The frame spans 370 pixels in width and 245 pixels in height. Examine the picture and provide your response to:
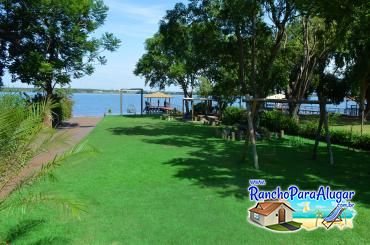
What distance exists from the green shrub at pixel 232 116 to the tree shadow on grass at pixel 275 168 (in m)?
10.3

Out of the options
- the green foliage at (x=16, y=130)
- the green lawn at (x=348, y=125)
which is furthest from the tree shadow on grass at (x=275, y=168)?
the green lawn at (x=348, y=125)

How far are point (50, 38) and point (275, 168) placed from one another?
16734mm

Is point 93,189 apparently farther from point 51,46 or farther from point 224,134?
point 51,46

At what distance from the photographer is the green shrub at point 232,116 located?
26.4 m

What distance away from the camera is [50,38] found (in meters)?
22.9

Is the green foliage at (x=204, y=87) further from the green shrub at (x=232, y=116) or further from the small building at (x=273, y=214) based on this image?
the small building at (x=273, y=214)

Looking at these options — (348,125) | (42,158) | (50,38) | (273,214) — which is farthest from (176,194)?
(348,125)

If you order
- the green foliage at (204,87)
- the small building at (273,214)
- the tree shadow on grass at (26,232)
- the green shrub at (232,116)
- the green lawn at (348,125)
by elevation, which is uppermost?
the green foliage at (204,87)

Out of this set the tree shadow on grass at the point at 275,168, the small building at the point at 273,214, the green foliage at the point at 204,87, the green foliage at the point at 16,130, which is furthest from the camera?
the green foliage at the point at 204,87

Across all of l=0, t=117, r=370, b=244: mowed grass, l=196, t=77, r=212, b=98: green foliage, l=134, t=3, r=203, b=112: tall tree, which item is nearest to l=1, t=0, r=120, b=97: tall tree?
l=134, t=3, r=203, b=112: tall tree

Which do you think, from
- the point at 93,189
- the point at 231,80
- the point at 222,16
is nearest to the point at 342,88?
the point at 231,80

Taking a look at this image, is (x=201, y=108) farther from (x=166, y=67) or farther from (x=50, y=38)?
(x=50, y=38)

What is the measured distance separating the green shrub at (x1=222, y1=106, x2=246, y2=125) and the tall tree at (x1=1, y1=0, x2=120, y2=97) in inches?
361

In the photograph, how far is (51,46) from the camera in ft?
77.3
